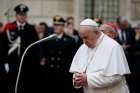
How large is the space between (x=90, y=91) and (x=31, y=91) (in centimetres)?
343

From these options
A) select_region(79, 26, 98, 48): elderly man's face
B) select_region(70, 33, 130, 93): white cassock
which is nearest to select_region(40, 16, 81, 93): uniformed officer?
select_region(70, 33, 130, 93): white cassock

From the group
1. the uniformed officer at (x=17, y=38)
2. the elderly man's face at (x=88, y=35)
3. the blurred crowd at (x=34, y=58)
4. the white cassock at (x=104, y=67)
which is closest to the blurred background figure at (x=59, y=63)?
the blurred crowd at (x=34, y=58)

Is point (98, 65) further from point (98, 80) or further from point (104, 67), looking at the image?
point (98, 80)

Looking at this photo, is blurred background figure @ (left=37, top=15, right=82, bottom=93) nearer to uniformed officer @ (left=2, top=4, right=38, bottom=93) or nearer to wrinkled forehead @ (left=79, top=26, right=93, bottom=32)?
uniformed officer @ (left=2, top=4, right=38, bottom=93)

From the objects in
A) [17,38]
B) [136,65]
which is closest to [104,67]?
[17,38]

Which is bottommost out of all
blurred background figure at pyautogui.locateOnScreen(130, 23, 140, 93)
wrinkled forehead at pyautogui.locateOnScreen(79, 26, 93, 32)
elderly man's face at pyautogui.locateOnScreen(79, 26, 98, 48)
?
blurred background figure at pyautogui.locateOnScreen(130, 23, 140, 93)

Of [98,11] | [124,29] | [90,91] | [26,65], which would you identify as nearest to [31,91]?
[26,65]

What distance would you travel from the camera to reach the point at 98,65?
8039 millimetres

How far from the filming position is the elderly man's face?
26.2 feet

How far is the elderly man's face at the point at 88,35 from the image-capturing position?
26.2ft

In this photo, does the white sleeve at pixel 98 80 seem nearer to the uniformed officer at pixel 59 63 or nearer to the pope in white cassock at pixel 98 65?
the pope in white cassock at pixel 98 65

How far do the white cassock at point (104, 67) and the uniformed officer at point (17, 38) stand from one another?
3.52m

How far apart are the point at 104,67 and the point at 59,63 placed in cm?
437

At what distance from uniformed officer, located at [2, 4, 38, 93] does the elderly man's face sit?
369 cm
